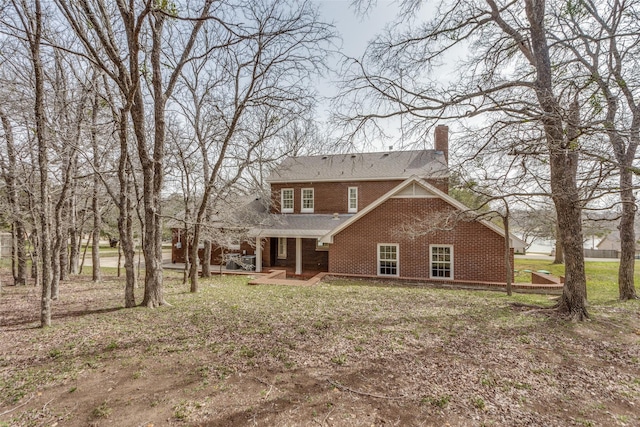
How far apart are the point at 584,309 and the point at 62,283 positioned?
646 inches

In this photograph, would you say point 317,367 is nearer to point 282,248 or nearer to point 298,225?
point 298,225

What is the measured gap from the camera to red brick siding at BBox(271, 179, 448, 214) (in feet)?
58.2

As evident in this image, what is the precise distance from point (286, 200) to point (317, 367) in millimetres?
15409

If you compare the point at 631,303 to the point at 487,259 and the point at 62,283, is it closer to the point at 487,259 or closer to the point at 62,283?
the point at 487,259

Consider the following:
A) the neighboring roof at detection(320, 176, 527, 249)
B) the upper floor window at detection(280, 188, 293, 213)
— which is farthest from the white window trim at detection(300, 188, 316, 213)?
the neighboring roof at detection(320, 176, 527, 249)

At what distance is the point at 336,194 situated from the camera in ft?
60.1

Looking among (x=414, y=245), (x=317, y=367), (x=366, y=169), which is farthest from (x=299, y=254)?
(x=317, y=367)

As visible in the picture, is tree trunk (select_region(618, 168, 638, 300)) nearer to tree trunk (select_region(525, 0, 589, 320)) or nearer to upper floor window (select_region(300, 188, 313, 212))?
tree trunk (select_region(525, 0, 589, 320))

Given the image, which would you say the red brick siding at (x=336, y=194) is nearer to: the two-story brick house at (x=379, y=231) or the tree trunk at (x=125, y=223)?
the two-story brick house at (x=379, y=231)

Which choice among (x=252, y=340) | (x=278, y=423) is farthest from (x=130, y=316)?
(x=278, y=423)

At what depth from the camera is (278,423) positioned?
3.16 metres

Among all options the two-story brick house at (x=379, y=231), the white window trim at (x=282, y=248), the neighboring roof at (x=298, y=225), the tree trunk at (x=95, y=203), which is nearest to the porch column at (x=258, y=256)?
the two-story brick house at (x=379, y=231)

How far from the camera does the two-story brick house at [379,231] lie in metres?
12.5

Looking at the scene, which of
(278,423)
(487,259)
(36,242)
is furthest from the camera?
(487,259)
